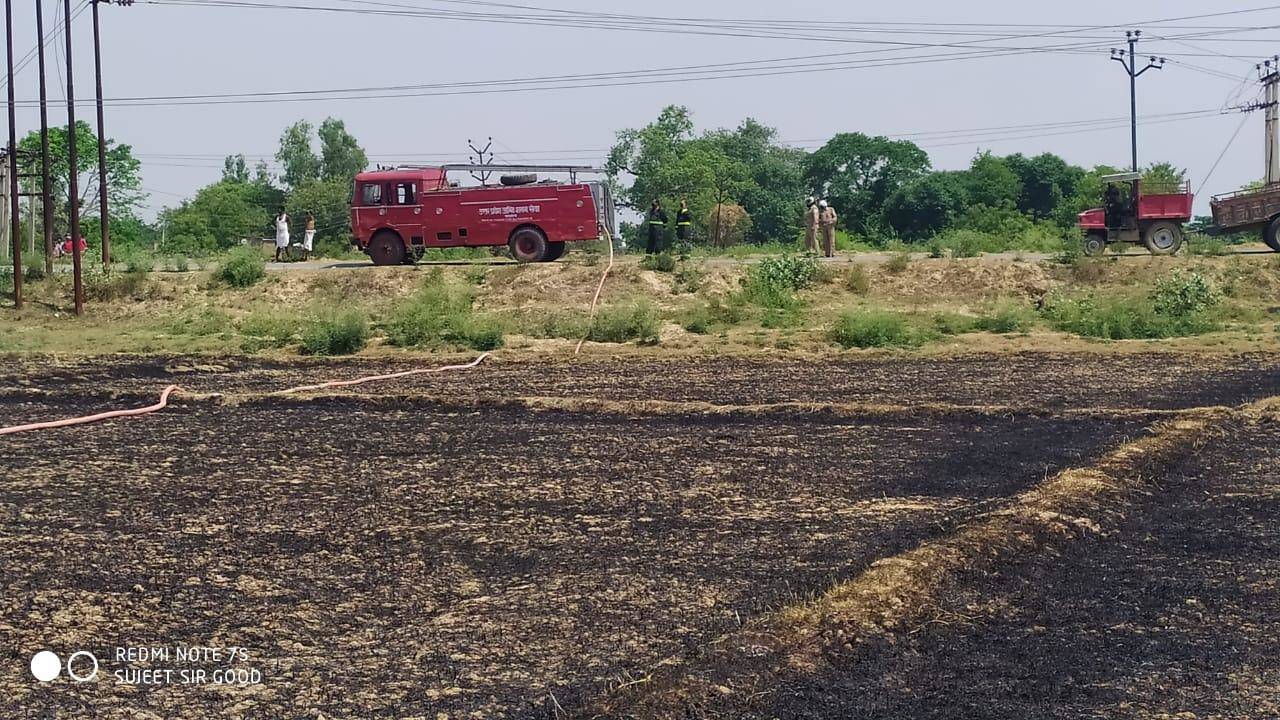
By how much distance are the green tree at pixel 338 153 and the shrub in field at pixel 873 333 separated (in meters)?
73.8

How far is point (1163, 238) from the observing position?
29266 millimetres

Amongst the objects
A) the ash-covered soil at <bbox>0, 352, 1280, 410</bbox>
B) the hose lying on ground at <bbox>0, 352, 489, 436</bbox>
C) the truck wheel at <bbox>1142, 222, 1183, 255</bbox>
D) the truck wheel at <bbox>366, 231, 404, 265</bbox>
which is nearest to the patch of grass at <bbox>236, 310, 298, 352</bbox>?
the ash-covered soil at <bbox>0, 352, 1280, 410</bbox>

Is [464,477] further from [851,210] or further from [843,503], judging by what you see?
[851,210]

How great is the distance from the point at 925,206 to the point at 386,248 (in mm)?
37077

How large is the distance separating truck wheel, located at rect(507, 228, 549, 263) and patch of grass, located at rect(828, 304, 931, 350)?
854 centimetres

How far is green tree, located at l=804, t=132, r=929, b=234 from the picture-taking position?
6525 cm

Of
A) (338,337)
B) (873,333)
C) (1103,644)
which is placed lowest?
(1103,644)

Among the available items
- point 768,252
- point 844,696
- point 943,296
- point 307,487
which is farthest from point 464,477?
point 768,252

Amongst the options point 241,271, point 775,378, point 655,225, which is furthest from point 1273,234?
point 241,271

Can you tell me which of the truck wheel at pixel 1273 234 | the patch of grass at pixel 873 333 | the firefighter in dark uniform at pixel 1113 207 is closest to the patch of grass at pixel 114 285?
the patch of grass at pixel 873 333

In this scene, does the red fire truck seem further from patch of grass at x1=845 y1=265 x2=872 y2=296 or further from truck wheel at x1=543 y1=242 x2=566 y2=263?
patch of grass at x1=845 y1=265 x2=872 y2=296

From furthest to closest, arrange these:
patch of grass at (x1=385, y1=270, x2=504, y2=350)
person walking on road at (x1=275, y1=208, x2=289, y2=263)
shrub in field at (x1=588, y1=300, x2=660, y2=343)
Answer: person walking on road at (x1=275, y1=208, x2=289, y2=263) → shrub in field at (x1=588, y1=300, x2=660, y2=343) → patch of grass at (x1=385, y1=270, x2=504, y2=350)

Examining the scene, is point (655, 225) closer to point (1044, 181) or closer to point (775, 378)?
point (775, 378)

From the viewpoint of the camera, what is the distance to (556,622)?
6539 mm
